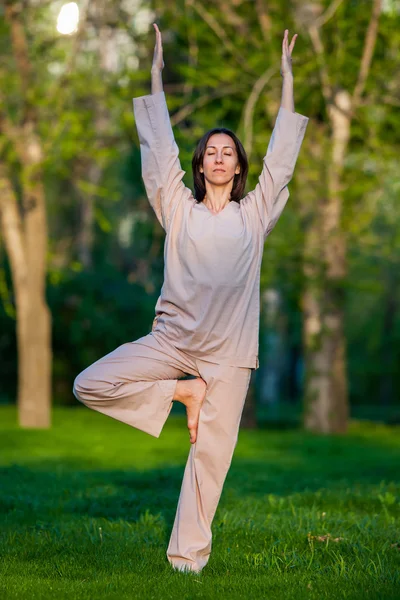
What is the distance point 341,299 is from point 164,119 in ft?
40.8

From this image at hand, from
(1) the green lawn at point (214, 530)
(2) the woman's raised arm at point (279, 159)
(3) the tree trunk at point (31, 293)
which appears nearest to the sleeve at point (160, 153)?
(2) the woman's raised arm at point (279, 159)

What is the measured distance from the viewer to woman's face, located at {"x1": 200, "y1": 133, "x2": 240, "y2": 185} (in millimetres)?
5188

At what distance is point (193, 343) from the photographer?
5.05 meters

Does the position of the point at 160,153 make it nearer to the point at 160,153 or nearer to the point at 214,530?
the point at 160,153

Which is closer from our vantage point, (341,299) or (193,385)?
(193,385)

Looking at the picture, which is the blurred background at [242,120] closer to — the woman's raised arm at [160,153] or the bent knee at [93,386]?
the woman's raised arm at [160,153]

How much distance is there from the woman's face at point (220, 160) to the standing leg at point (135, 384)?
2.98 feet

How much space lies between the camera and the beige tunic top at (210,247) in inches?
198

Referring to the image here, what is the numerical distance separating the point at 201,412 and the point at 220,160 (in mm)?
1298

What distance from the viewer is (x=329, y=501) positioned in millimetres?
7926

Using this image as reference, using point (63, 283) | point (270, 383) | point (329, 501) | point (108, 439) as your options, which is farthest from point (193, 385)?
point (270, 383)

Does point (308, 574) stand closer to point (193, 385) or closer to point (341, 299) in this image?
point (193, 385)

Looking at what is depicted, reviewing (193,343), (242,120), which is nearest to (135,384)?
(193,343)

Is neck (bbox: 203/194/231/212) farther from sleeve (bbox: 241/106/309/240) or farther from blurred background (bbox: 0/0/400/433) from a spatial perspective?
blurred background (bbox: 0/0/400/433)
